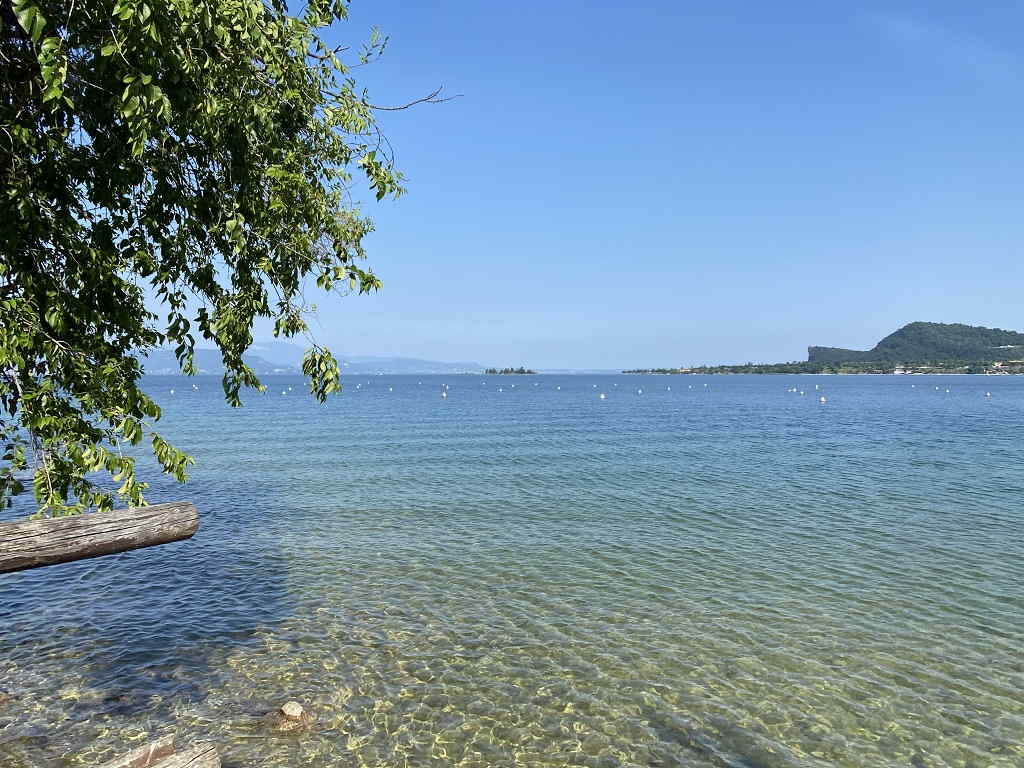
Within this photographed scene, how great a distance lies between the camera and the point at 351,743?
9.84 m

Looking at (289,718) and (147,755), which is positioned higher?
(147,755)

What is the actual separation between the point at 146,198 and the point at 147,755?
577cm

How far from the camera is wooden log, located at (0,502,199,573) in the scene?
4664 millimetres

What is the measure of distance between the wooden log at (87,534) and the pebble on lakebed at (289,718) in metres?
6.50

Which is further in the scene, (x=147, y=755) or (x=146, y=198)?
(x=146, y=198)

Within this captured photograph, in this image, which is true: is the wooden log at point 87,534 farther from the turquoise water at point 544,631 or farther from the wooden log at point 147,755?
the turquoise water at point 544,631

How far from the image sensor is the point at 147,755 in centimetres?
505

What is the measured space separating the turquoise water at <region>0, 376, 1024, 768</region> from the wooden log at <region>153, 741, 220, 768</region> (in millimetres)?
4615

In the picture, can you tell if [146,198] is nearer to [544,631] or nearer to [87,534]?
[87,534]

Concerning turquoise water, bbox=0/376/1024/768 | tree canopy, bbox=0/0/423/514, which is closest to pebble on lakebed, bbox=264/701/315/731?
turquoise water, bbox=0/376/1024/768

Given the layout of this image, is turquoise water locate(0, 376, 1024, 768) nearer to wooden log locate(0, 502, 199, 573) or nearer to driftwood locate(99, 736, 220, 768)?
driftwood locate(99, 736, 220, 768)

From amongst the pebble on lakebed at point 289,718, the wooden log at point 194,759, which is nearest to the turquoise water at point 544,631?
the pebble on lakebed at point 289,718

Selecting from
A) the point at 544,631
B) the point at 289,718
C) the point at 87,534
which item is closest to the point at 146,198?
the point at 87,534

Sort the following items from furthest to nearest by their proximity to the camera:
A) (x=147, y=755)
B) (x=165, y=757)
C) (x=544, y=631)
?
1. (x=544, y=631)
2. (x=165, y=757)
3. (x=147, y=755)
